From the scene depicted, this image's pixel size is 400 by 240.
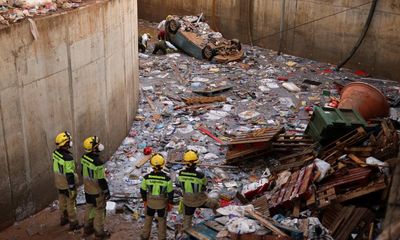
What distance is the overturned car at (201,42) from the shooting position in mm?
15109

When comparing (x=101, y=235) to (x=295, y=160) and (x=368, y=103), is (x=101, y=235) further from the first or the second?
(x=368, y=103)

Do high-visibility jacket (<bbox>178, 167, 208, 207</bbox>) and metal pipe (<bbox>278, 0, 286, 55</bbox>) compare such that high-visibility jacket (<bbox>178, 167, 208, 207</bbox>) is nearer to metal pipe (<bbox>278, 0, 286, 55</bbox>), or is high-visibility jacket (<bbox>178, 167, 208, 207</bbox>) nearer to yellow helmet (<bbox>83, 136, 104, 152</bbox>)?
yellow helmet (<bbox>83, 136, 104, 152</bbox>)

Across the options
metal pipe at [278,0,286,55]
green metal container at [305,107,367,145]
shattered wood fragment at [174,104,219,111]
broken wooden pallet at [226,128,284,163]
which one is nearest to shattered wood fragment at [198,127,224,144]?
broken wooden pallet at [226,128,284,163]

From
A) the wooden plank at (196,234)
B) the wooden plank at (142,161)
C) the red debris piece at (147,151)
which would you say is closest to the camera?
the wooden plank at (196,234)

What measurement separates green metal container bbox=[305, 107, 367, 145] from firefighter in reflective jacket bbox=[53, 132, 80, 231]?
14.3 ft

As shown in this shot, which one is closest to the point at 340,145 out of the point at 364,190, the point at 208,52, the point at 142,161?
the point at 364,190

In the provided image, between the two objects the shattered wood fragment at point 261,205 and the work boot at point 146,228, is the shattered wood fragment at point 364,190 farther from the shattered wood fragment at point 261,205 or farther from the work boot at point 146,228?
the work boot at point 146,228

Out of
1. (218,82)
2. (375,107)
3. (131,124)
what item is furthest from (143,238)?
(218,82)

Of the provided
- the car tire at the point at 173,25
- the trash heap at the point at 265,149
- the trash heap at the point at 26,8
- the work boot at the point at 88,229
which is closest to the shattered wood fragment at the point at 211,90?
the trash heap at the point at 265,149

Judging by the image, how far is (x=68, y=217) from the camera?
23.8 ft

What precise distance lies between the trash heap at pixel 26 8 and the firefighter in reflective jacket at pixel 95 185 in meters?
2.03

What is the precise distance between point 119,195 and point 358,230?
3.79 m

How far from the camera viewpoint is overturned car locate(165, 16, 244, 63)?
15.1 meters

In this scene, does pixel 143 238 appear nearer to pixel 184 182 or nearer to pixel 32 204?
pixel 184 182
